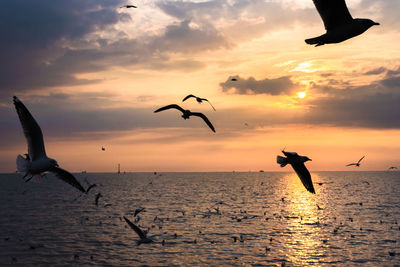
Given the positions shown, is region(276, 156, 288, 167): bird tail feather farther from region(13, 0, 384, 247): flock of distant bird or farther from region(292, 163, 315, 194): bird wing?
region(292, 163, 315, 194): bird wing

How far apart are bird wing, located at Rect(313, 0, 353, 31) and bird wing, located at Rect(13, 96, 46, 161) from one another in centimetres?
868

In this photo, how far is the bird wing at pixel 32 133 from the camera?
1171cm

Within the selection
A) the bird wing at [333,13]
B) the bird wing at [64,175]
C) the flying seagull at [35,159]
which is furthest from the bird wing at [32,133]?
the bird wing at [333,13]

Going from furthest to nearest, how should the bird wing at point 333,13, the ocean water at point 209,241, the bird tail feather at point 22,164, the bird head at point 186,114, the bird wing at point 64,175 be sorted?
the ocean water at point 209,241 < the bird head at point 186,114 < the bird wing at point 64,175 < the bird tail feather at point 22,164 < the bird wing at point 333,13

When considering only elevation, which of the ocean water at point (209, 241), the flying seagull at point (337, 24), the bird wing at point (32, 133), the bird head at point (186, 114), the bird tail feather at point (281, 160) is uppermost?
the flying seagull at point (337, 24)

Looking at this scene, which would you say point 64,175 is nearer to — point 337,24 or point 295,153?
point 295,153

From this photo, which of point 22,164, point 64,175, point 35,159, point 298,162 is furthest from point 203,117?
point 22,164

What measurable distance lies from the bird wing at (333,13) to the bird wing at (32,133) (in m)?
8.68

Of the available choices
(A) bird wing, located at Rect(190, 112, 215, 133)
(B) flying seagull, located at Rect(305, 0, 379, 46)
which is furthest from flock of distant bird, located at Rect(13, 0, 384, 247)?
(A) bird wing, located at Rect(190, 112, 215, 133)

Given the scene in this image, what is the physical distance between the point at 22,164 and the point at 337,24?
1072 centimetres

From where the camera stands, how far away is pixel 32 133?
12.6 meters

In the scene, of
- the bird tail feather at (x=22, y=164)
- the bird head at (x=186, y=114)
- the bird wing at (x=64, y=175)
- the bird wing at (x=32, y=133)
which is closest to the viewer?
the bird wing at (x=32, y=133)

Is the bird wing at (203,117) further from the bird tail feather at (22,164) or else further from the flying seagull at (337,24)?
the flying seagull at (337,24)

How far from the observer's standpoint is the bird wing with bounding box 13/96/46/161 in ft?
38.4
